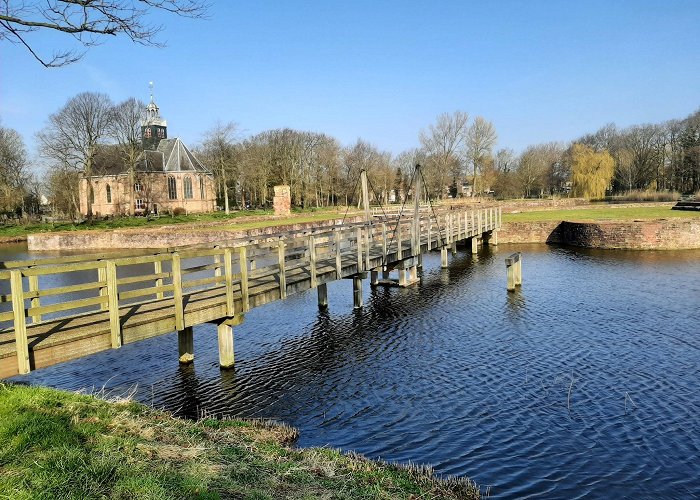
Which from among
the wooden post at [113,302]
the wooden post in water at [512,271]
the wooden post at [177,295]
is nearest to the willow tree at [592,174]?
the wooden post in water at [512,271]

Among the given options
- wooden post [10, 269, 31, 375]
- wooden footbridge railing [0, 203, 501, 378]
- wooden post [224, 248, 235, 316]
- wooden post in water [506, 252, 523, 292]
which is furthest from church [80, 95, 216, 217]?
wooden post [10, 269, 31, 375]

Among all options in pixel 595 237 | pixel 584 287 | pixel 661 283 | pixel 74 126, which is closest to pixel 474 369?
pixel 584 287

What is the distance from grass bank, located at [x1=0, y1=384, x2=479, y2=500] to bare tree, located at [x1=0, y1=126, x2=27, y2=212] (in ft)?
206

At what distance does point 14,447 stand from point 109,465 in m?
Answer: 1.15

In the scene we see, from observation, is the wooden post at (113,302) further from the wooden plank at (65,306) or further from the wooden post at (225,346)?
the wooden post at (225,346)

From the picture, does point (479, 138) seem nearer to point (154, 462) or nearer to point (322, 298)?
point (322, 298)

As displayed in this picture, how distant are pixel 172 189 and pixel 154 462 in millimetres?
66593

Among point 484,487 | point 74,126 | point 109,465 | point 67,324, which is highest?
point 74,126

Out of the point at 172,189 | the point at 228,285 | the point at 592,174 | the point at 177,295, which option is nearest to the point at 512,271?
the point at 228,285

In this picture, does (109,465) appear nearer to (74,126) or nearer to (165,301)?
(165,301)

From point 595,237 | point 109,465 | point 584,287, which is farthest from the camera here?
point 595,237

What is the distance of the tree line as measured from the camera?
5766cm

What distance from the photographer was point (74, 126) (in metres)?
55.5

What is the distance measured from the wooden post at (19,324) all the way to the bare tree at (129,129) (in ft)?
178
